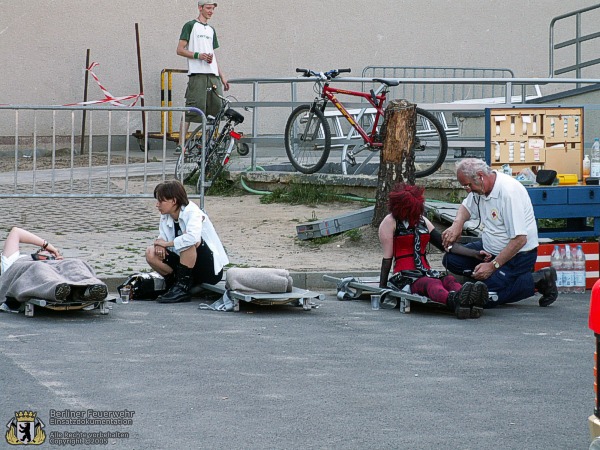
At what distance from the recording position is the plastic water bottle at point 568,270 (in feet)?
33.1

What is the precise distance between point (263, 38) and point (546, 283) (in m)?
11.6

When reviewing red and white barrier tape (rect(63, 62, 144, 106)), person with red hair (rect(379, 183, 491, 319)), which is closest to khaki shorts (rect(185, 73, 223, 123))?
red and white barrier tape (rect(63, 62, 144, 106))

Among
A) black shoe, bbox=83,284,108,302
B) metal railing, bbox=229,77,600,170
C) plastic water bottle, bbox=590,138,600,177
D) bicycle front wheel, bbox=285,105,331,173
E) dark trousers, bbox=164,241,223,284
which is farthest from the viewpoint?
bicycle front wheel, bbox=285,105,331,173

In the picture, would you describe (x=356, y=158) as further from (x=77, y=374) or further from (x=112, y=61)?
(x=77, y=374)

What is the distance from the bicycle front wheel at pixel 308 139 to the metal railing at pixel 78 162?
1.43 m

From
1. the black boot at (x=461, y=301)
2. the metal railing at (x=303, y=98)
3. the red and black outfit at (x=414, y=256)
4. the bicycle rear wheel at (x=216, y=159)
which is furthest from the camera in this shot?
the bicycle rear wheel at (x=216, y=159)

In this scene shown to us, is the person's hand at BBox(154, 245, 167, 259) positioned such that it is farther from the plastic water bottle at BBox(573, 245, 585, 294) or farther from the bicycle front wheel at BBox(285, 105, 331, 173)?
the bicycle front wheel at BBox(285, 105, 331, 173)

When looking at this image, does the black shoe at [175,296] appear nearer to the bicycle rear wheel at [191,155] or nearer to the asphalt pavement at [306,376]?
the asphalt pavement at [306,376]

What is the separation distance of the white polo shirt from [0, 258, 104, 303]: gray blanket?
3.10 metres

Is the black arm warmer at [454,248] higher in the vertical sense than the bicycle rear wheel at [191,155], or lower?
lower

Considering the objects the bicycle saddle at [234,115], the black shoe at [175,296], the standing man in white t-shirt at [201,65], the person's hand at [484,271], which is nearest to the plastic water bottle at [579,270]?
the person's hand at [484,271]

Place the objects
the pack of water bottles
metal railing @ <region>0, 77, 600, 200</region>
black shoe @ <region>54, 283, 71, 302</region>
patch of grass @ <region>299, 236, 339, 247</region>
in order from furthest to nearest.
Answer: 1. patch of grass @ <region>299, 236, 339, 247</region>
2. metal railing @ <region>0, 77, 600, 200</region>
3. the pack of water bottles
4. black shoe @ <region>54, 283, 71, 302</region>

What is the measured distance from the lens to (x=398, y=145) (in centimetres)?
1152

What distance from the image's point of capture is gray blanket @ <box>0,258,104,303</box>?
8.23 m
